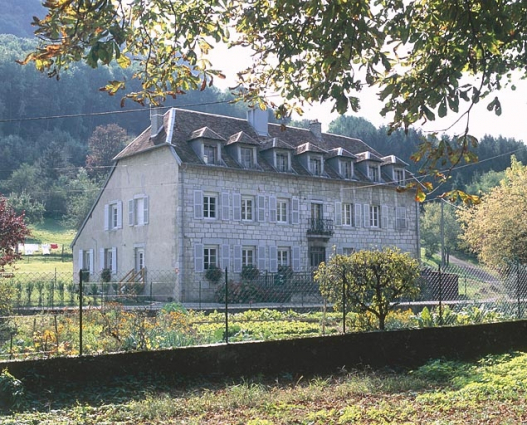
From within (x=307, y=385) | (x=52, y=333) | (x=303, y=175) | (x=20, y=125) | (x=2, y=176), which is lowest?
(x=307, y=385)

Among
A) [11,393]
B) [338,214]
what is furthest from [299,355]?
[338,214]

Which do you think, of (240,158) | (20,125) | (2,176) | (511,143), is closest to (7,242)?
(240,158)

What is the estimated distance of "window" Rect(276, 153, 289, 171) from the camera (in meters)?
34.6

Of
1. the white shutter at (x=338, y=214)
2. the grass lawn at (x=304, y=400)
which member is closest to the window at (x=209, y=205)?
the white shutter at (x=338, y=214)

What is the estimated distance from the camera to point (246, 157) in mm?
33469

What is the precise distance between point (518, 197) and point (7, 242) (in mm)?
26482

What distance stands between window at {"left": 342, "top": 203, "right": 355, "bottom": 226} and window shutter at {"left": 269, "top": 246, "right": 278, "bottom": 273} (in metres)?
5.47

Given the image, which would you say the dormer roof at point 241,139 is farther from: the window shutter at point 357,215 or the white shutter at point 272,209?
the window shutter at point 357,215

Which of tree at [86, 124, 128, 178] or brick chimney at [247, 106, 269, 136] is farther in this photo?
tree at [86, 124, 128, 178]

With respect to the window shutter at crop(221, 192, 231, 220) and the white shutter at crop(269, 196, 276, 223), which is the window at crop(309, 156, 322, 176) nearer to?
the white shutter at crop(269, 196, 276, 223)

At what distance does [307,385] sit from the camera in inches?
377

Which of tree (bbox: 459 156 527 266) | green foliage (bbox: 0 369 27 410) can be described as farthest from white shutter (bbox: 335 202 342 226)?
green foliage (bbox: 0 369 27 410)

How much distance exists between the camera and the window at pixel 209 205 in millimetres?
31609

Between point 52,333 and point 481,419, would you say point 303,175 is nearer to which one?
point 52,333
